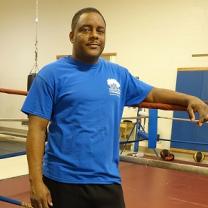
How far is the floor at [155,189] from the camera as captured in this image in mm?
3590

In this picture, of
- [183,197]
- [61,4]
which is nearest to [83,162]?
[183,197]

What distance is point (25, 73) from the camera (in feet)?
30.3

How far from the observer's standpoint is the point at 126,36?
24.5 feet

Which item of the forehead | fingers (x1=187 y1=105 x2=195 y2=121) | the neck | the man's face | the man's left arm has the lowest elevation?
fingers (x1=187 y1=105 x2=195 y2=121)

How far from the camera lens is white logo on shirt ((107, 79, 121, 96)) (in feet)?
4.47

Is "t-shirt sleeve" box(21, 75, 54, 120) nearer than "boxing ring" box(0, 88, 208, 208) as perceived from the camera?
Yes

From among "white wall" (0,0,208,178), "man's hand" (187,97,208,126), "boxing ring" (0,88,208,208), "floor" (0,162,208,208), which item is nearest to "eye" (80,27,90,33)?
"man's hand" (187,97,208,126)

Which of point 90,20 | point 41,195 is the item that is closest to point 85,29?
point 90,20

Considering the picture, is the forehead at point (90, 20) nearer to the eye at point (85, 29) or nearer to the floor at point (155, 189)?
the eye at point (85, 29)

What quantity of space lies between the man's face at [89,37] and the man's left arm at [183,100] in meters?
0.32

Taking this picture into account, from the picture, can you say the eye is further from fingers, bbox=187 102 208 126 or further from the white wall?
the white wall

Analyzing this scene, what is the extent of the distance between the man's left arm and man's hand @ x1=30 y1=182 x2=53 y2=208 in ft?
1.84

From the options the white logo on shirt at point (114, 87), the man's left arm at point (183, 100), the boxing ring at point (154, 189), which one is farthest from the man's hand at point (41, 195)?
the boxing ring at point (154, 189)

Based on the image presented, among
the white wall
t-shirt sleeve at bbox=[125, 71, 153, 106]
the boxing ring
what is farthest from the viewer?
the white wall
